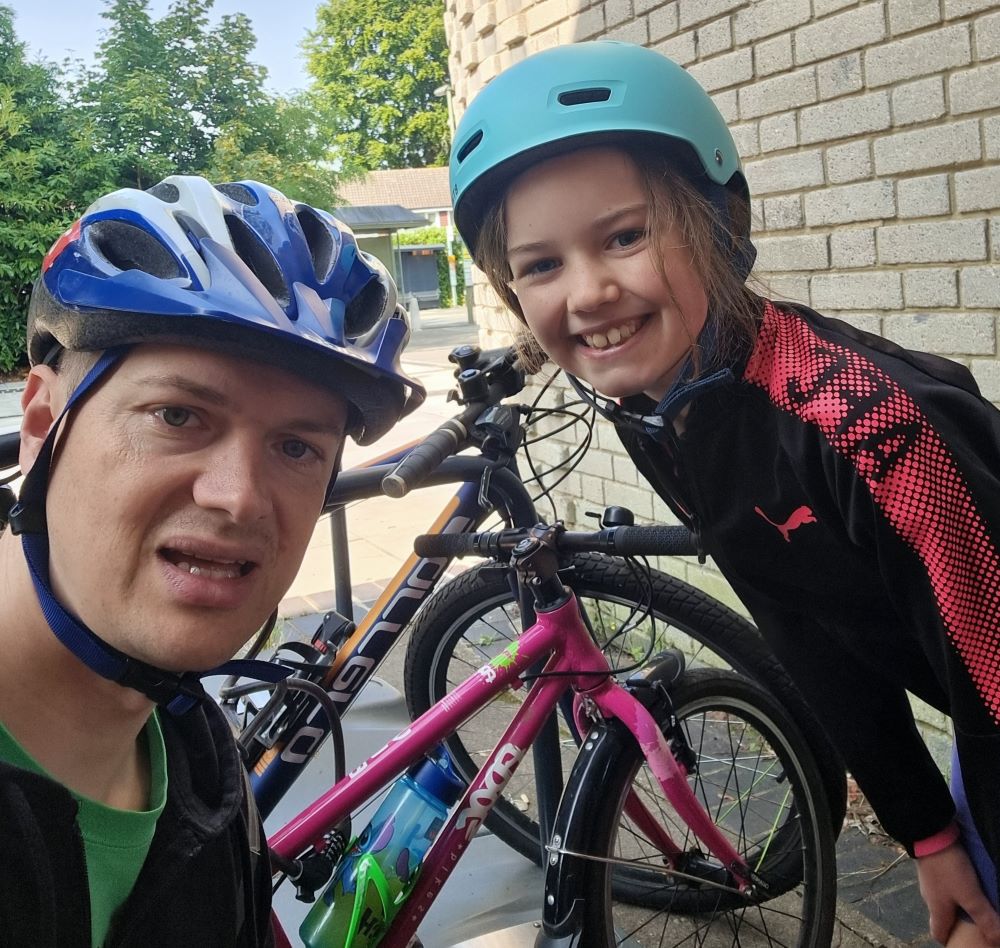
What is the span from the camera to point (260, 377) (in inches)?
44.3

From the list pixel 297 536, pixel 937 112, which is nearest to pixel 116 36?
pixel 937 112

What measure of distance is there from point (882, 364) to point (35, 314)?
113cm

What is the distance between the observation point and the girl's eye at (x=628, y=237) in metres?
1.52

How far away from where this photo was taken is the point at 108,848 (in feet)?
3.59

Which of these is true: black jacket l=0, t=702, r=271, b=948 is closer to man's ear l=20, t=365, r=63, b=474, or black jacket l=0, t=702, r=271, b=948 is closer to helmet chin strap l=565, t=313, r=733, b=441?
man's ear l=20, t=365, r=63, b=474

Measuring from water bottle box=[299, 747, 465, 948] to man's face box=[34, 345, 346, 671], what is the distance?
1120mm

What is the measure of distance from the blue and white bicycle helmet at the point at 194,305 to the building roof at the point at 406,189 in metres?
46.8

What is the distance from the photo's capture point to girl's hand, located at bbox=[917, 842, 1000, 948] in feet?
4.86

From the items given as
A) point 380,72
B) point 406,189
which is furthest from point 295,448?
point 380,72

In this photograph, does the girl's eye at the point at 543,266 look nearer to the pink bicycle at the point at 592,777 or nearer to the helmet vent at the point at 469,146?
the helmet vent at the point at 469,146

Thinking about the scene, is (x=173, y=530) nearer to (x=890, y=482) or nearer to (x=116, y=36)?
(x=890, y=482)

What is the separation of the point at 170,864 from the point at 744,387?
1031 mm

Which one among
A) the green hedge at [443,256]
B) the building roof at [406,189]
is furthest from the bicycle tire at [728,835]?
the building roof at [406,189]

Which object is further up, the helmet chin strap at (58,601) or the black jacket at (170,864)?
the helmet chin strap at (58,601)
